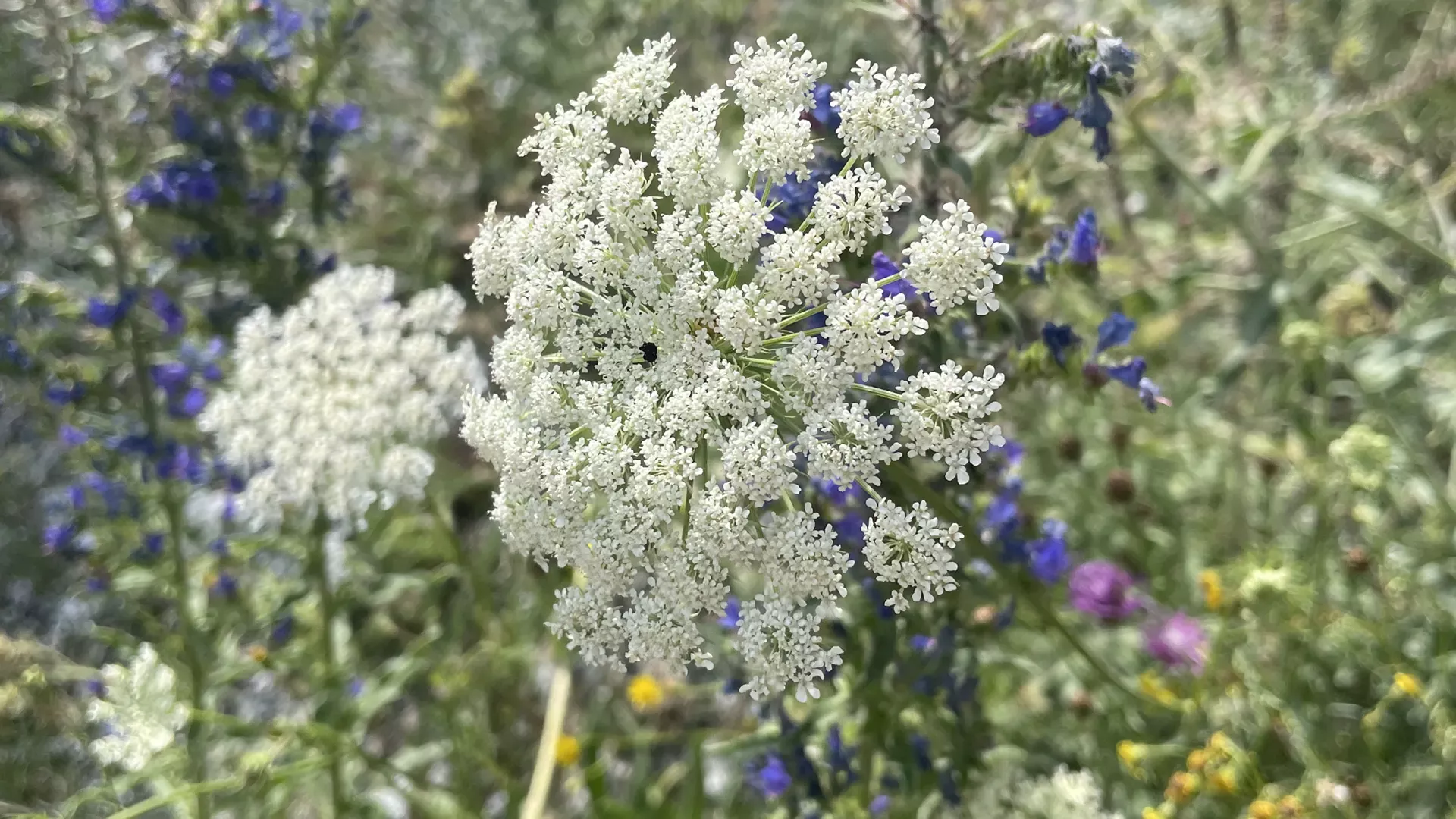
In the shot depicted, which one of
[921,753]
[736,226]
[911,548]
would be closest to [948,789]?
[921,753]

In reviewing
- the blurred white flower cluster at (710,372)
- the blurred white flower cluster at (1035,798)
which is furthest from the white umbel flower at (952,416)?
the blurred white flower cluster at (1035,798)

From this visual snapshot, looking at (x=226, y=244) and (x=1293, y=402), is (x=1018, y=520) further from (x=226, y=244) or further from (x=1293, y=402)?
(x=226, y=244)

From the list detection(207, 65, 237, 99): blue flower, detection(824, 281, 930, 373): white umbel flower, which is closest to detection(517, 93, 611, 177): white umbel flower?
detection(824, 281, 930, 373): white umbel flower

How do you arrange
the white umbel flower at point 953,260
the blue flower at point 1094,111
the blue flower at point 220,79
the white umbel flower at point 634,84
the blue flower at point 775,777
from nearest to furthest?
the white umbel flower at point 953,260
the white umbel flower at point 634,84
the blue flower at point 1094,111
the blue flower at point 775,777
the blue flower at point 220,79

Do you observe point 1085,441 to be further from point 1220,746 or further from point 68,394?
point 68,394

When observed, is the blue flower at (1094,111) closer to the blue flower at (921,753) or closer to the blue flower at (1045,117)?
the blue flower at (1045,117)

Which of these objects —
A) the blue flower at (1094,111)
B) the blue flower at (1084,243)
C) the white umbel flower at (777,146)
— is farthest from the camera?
the blue flower at (1084,243)

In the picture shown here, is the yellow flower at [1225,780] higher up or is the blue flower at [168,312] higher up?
the blue flower at [168,312]
